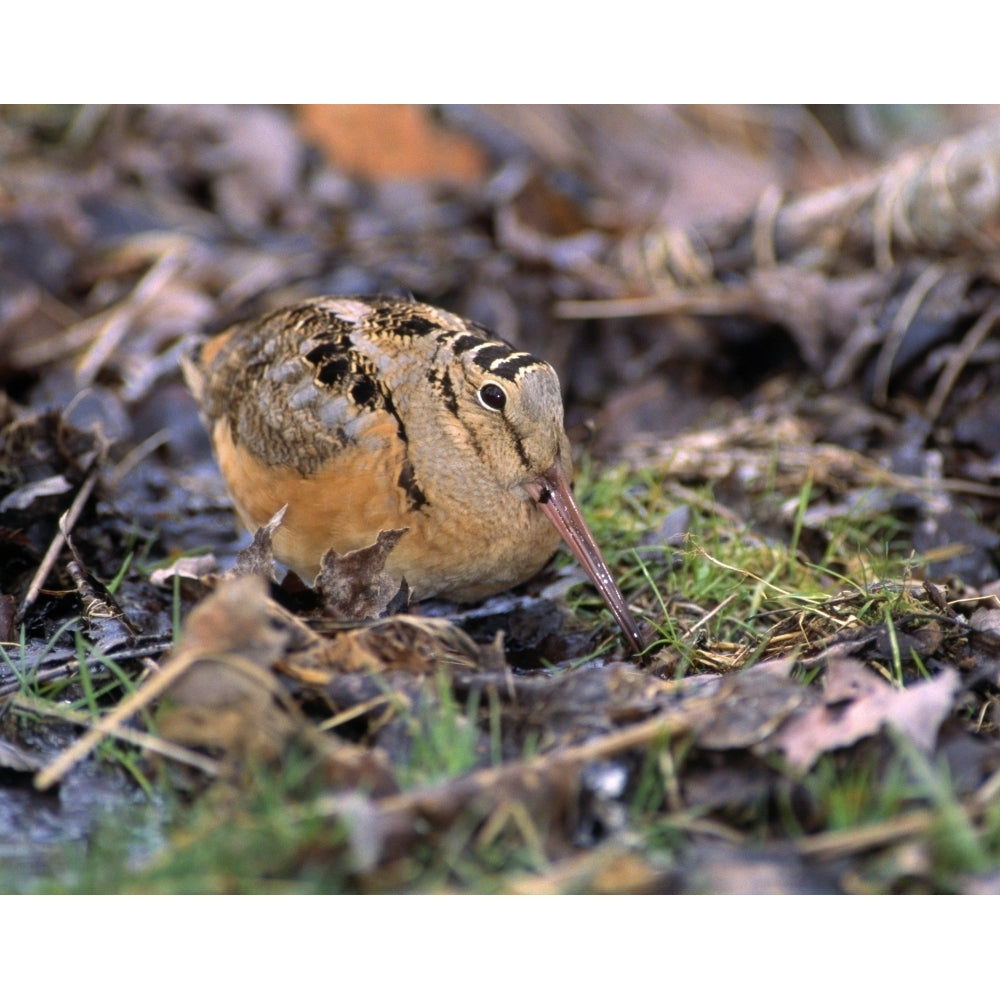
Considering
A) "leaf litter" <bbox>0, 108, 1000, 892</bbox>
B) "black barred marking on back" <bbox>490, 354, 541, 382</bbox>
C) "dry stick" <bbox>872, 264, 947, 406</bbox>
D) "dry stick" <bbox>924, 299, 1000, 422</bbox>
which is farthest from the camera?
"dry stick" <bbox>872, 264, 947, 406</bbox>

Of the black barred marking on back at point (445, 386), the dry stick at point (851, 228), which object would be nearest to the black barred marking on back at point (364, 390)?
the black barred marking on back at point (445, 386)

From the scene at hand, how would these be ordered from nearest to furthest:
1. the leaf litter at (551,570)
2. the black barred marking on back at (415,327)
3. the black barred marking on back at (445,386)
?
the leaf litter at (551,570)
the black barred marking on back at (445,386)
the black barred marking on back at (415,327)

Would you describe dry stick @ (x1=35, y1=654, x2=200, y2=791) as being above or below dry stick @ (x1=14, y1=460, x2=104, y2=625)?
above

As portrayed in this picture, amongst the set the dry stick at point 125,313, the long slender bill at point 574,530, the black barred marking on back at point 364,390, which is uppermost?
the black barred marking on back at point 364,390

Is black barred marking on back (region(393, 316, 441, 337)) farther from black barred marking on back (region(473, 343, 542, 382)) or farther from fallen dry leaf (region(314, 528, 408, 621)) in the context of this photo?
fallen dry leaf (region(314, 528, 408, 621))

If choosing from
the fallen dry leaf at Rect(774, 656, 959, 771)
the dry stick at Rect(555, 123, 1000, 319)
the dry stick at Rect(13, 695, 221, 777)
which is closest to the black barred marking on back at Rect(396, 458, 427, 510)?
the dry stick at Rect(13, 695, 221, 777)

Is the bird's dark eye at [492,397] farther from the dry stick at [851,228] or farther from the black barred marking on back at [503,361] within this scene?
the dry stick at [851,228]
